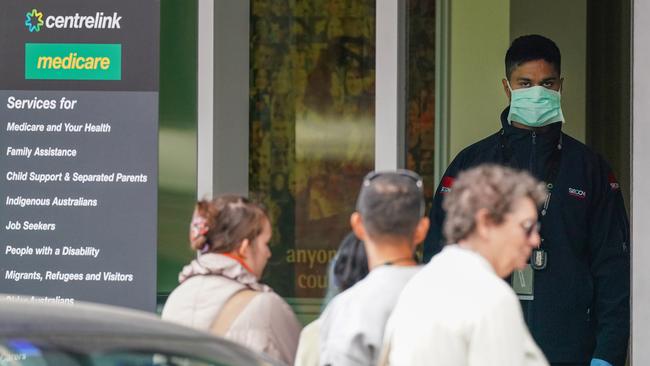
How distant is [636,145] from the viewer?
718 cm

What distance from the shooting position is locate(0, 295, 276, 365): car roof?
3604 mm

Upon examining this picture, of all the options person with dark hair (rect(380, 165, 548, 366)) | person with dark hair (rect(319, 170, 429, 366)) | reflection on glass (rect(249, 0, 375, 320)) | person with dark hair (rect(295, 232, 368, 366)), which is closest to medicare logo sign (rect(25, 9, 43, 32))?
reflection on glass (rect(249, 0, 375, 320))

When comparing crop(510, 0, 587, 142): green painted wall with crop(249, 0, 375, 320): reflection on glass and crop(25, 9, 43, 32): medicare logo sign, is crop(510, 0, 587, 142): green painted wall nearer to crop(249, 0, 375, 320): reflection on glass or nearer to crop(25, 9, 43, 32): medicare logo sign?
crop(249, 0, 375, 320): reflection on glass

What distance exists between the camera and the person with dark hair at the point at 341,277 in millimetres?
4660

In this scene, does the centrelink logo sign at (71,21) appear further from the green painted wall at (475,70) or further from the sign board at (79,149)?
the green painted wall at (475,70)

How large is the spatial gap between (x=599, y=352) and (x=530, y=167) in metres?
0.90

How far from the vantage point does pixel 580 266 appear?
6609 mm

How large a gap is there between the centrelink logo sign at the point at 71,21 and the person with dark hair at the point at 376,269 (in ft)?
10.4

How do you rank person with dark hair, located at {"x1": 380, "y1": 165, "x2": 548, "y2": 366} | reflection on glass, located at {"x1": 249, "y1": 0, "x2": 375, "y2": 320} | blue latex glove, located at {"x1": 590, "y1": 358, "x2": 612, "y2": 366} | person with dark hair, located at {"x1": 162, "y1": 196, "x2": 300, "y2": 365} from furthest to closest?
reflection on glass, located at {"x1": 249, "y1": 0, "x2": 375, "y2": 320} < blue latex glove, located at {"x1": 590, "y1": 358, "x2": 612, "y2": 366} < person with dark hair, located at {"x1": 162, "y1": 196, "x2": 300, "y2": 365} < person with dark hair, located at {"x1": 380, "y1": 165, "x2": 548, "y2": 366}

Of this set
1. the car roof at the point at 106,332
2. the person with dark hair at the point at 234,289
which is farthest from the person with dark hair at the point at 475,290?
the person with dark hair at the point at 234,289

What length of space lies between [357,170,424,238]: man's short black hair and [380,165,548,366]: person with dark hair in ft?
0.67

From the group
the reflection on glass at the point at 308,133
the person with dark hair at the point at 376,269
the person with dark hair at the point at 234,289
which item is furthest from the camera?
the reflection on glass at the point at 308,133

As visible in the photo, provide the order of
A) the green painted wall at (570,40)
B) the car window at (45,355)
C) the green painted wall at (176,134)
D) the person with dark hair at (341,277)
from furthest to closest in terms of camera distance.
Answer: the green painted wall at (570,40)
the green painted wall at (176,134)
the person with dark hair at (341,277)
the car window at (45,355)

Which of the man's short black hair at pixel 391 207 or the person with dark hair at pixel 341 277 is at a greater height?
the man's short black hair at pixel 391 207
